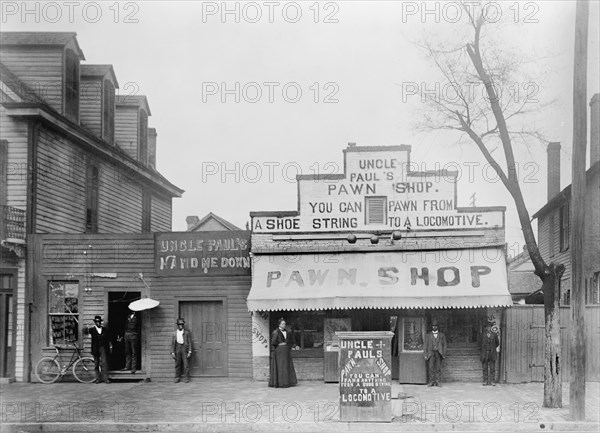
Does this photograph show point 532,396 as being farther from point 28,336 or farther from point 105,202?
point 105,202

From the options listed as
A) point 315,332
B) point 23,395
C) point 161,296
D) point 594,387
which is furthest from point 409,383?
point 23,395

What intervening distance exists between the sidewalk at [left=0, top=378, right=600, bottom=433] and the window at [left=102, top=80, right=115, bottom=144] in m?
9.48

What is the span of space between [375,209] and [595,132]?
10.9 meters

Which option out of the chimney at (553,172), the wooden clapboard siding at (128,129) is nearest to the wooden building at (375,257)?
the wooden clapboard siding at (128,129)

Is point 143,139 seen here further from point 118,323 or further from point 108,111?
point 118,323

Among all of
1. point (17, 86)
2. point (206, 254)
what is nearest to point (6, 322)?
point (206, 254)

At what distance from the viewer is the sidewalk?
1293cm

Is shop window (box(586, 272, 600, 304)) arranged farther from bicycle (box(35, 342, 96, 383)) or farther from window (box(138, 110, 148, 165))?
window (box(138, 110, 148, 165))

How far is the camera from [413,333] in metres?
18.6

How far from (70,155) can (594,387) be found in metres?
15.8

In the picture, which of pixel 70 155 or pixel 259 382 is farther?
pixel 70 155

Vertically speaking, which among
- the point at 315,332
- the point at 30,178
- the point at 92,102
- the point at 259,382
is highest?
the point at 92,102

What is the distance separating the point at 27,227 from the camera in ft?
63.7

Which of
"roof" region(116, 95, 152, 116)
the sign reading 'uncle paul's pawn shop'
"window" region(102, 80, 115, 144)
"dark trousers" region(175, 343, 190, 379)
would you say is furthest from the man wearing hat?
"roof" region(116, 95, 152, 116)
